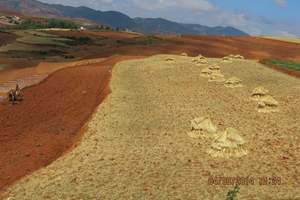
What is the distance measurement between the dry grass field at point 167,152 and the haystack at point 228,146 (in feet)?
1.24

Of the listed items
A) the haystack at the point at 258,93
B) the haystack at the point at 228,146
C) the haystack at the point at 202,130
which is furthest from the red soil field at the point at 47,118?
the haystack at the point at 258,93

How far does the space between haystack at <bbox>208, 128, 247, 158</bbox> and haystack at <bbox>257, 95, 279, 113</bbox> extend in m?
8.68

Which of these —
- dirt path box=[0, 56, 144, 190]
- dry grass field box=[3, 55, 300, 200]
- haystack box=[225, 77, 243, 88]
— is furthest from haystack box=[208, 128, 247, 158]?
haystack box=[225, 77, 243, 88]

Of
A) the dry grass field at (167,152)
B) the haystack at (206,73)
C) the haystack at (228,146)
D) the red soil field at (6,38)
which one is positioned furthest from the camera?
the red soil field at (6,38)

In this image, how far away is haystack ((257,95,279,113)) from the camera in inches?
1227

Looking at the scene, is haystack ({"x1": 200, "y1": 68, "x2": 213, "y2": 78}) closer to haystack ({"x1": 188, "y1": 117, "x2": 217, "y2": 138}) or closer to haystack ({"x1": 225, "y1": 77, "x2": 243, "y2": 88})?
haystack ({"x1": 225, "y1": 77, "x2": 243, "y2": 88})

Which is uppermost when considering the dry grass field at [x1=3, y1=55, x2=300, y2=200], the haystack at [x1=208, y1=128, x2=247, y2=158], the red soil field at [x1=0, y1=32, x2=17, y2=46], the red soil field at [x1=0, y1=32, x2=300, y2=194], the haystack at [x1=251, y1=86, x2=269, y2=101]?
the haystack at [x1=251, y1=86, x2=269, y2=101]

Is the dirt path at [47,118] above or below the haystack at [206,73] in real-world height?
below

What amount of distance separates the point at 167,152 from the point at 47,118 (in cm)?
1176

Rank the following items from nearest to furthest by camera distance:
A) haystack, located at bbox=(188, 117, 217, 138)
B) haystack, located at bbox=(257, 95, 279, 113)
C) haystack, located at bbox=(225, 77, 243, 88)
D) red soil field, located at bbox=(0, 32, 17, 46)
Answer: haystack, located at bbox=(188, 117, 217, 138)
haystack, located at bbox=(257, 95, 279, 113)
haystack, located at bbox=(225, 77, 243, 88)
red soil field, located at bbox=(0, 32, 17, 46)

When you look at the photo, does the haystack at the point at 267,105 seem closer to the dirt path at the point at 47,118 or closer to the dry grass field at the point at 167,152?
the dry grass field at the point at 167,152

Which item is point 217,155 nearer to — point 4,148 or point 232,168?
point 232,168

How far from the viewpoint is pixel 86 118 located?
2944 centimetres

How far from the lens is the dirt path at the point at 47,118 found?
23578 mm
